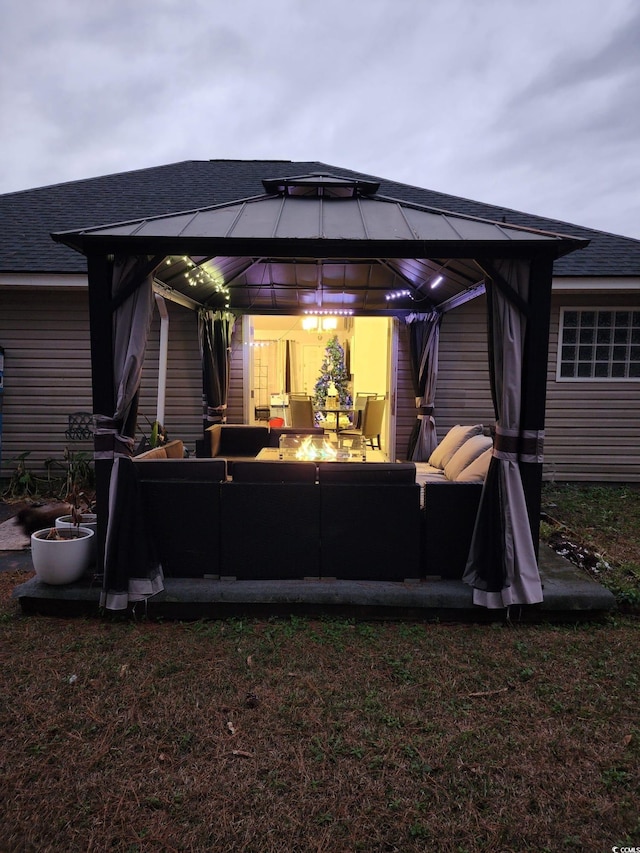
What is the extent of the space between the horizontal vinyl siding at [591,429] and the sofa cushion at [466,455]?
9.94ft

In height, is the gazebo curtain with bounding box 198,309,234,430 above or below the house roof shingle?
below

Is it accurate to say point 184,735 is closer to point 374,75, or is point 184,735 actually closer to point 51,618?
point 51,618

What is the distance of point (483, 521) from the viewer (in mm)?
3312

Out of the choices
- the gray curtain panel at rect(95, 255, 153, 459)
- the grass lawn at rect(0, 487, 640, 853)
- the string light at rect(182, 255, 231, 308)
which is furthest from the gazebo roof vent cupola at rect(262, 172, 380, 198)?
the grass lawn at rect(0, 487, 640, 853)

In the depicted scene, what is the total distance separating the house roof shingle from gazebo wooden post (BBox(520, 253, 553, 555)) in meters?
3.24

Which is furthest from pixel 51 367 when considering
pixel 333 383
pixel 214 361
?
pixel 333 383

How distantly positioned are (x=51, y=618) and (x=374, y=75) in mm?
10813

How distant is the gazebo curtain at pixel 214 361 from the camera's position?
6824 mm

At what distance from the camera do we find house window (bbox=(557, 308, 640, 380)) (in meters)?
7.34

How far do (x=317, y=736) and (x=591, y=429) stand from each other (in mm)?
6675

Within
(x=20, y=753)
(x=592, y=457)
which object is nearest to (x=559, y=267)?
(x=592, y=457)

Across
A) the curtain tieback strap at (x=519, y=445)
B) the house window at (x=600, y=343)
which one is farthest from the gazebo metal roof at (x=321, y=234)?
the house window at (x=600, y=343)

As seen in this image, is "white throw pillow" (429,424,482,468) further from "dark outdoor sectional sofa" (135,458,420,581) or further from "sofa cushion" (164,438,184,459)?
"sofa cushion" (164,438,184,459)

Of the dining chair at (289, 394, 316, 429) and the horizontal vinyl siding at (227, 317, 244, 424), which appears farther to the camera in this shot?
the dining chair at (289, 394, 316, 429)
